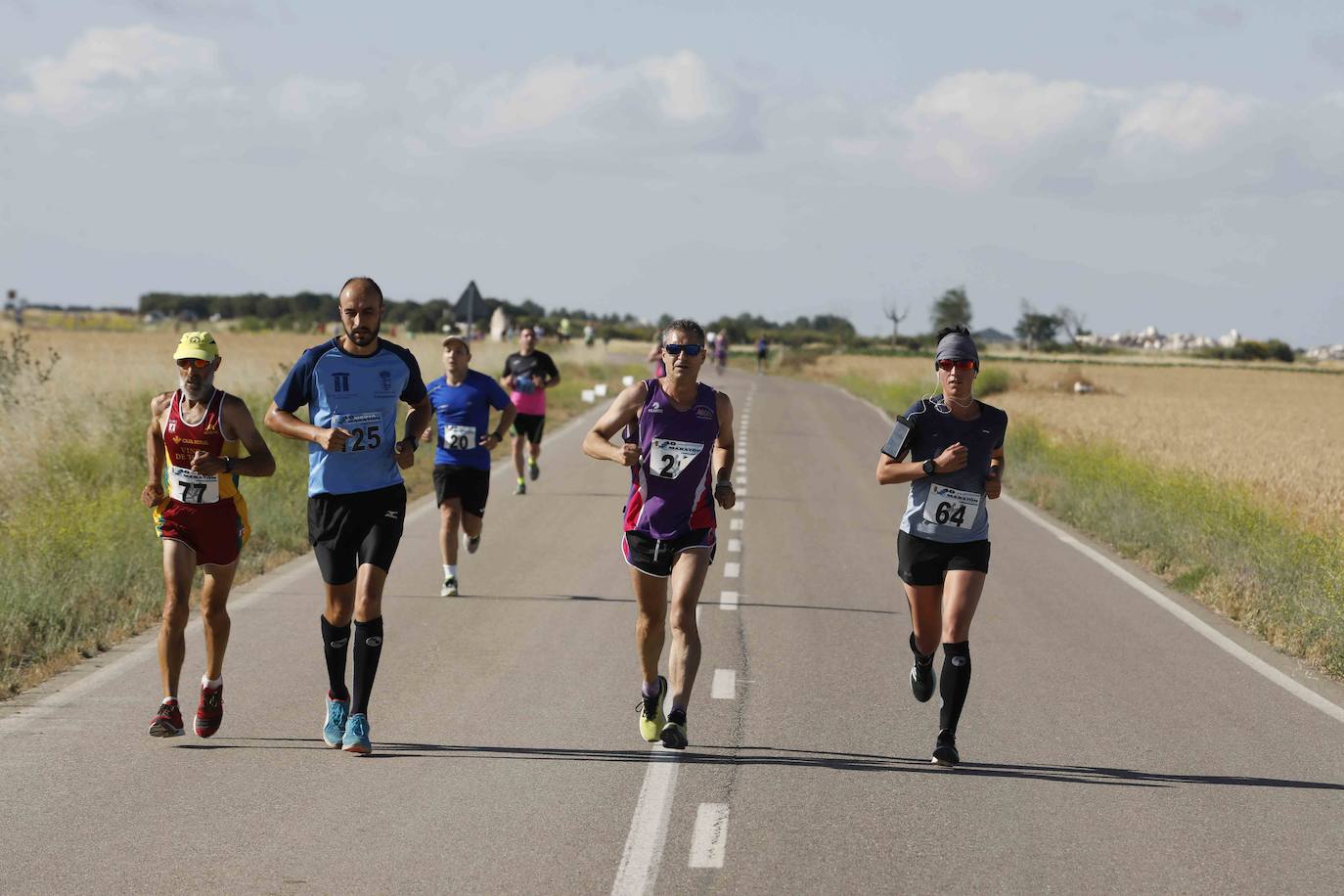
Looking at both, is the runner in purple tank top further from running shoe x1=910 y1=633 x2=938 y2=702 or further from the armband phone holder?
running shoe x1=910 y1=633 x2=938 y2=702

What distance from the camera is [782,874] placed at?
18.8 ft

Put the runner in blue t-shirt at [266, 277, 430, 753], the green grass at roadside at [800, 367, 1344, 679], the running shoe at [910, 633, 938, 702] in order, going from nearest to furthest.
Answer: the runner in blue t-shirt at [266, 277, 430, 753], the running shoe at [910, 633, 938, 702], the green grass at roadside at [800, 367, 1344, 679]

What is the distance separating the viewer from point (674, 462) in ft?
24.6

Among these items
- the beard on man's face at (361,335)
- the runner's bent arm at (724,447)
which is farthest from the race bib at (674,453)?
the beard on man's face at (361,335)

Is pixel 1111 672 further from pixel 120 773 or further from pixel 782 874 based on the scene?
pixel 120 773

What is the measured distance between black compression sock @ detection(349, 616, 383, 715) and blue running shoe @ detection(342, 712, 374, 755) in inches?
1.4

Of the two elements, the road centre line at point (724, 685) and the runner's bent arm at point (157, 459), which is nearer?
the runner's bent arm at point (157, 459)

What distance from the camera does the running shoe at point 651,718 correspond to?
768 centimetres

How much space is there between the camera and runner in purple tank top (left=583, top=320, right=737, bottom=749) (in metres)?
7.49

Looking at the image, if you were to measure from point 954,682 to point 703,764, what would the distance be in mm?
1217

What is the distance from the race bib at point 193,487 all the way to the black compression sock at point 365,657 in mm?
903

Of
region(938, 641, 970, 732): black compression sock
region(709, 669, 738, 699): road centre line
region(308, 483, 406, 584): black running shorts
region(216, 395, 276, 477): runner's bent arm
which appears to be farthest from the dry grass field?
region(216, 395, 276, 477): runner's bent arm

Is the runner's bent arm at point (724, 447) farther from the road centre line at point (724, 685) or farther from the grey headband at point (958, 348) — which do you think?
the road centre line at point (724, 685)

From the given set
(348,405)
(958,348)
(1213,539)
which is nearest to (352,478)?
(348,405)
